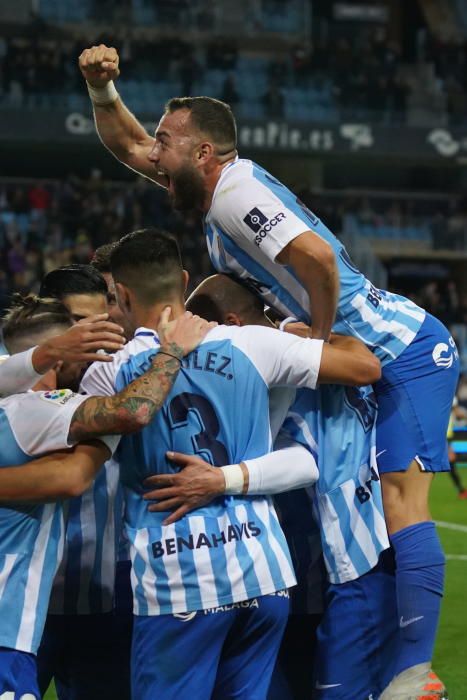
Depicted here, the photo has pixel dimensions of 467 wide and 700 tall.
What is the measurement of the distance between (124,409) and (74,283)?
1258 mm

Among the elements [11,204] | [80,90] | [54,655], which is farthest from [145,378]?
[80,90]

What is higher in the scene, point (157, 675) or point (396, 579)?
point (157, 675)

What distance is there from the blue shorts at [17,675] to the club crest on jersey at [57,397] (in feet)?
2.16

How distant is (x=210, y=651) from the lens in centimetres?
308

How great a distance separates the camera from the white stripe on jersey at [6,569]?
3014mm

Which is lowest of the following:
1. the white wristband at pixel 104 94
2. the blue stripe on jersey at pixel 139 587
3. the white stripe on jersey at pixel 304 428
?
the blue stripe on jersey at pixel 139 587

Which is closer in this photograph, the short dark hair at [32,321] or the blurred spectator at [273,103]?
the short dark hair at [32,321]

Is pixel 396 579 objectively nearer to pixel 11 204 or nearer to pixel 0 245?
pixel 0 245

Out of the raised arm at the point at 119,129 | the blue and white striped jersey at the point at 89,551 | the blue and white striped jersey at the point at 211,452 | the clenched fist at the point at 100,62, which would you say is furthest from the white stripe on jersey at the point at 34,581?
the clenched fist at the point at 100,62

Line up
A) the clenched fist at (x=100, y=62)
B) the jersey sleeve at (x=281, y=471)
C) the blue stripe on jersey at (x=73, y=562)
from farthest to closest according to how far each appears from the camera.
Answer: the clenched fist at (x=100, y=62), the blue stripe on jersey at (x=73, y=562), the jersey sleeve at (x=281, y=471)

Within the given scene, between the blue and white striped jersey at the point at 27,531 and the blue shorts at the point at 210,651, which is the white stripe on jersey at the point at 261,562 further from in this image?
the blue and white striped jersey at the point at 27,531

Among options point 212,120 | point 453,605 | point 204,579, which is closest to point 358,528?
point 204,579

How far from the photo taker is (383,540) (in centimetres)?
391

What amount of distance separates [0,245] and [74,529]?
738 inches
